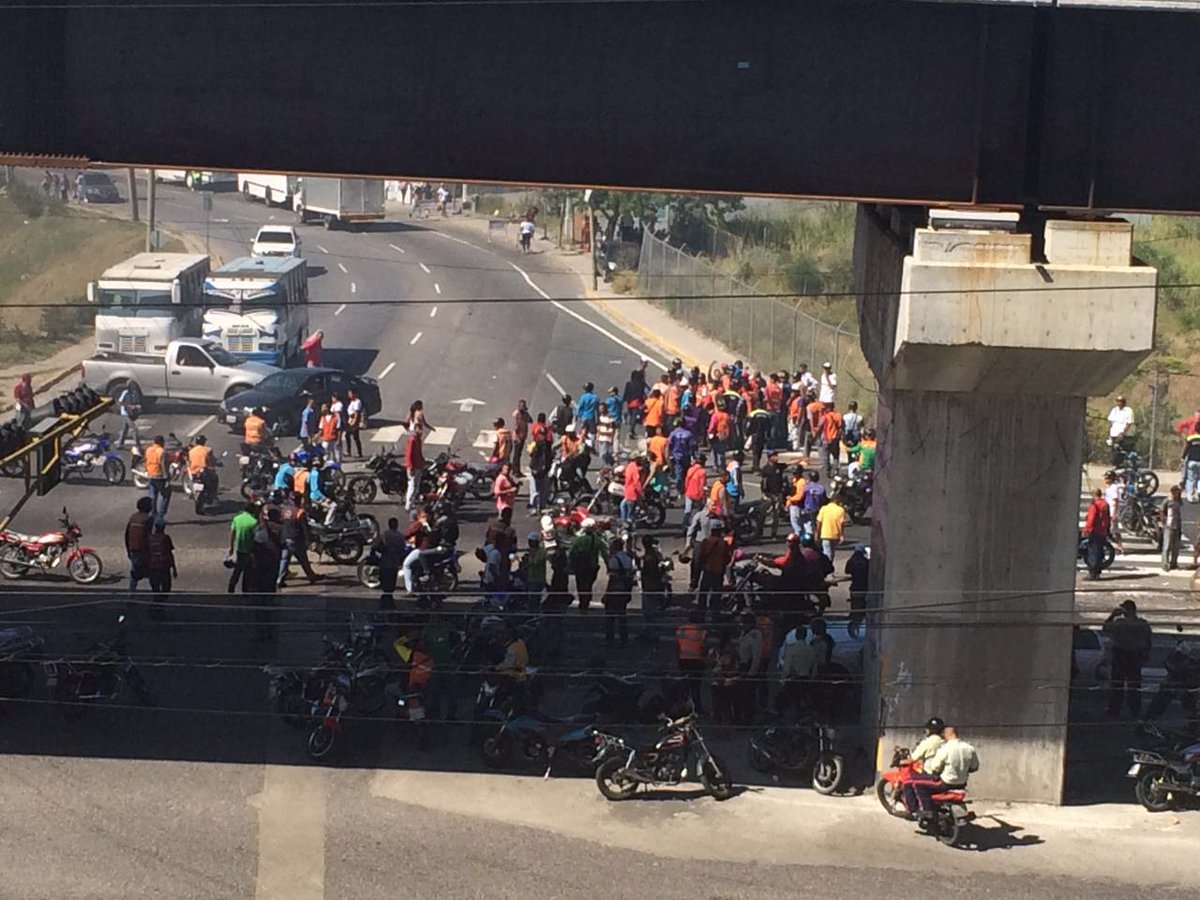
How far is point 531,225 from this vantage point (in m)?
63.0

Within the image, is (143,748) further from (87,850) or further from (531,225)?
(531,225)

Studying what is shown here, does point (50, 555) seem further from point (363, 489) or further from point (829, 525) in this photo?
point (829, 525)

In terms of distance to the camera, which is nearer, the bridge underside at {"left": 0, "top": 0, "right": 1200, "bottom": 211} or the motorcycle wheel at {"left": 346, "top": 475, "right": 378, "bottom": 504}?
the bridge underside at {"left": 0, "top": 0, "right": 1200, "bottom": 211}

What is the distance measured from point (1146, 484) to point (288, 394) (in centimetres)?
1612

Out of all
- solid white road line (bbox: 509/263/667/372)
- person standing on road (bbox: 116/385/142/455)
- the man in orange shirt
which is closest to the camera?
the man in orange shirt

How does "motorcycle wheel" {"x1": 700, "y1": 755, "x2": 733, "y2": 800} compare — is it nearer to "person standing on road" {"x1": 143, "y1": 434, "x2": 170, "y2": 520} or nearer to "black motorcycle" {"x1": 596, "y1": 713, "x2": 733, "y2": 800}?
"black motorcycle" {"x1": 596, "y1": 713, "x2": 733, "y2": 800}

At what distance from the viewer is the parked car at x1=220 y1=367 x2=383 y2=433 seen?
1433 inches

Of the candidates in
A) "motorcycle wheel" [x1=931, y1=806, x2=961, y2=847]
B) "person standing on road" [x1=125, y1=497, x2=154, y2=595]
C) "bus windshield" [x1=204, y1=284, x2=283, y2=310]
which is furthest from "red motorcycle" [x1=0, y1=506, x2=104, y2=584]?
"bus windshield" [x1=204, y1=284, x2=283, y2=310]

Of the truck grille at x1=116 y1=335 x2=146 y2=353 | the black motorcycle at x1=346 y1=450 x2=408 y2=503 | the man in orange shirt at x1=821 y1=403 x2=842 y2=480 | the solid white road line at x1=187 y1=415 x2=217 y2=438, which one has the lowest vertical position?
the black motorcycle at x1=346 y1=450 x2=408 y2=503

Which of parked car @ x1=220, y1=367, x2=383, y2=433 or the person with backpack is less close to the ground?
parked car @ x1=220, y1=367, x2=383, y2=433

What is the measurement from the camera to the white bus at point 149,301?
132 feet

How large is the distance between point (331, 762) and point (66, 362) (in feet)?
89.0

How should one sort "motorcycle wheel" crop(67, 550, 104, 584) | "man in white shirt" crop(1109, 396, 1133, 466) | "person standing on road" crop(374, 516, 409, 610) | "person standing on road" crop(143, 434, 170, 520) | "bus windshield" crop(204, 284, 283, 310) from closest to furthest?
1. "person standing on road" crop(374, 516, 409, 610)
2. "motorcycle wheel" crop(67, 550, 104, 584)
3. "person standing on road" crop(143, 434, 170, 520)
4. "man in white shirt" crop(1109, 396, 1133, 466)
5. "bus windshield" crop(204, 284, 283, 310)

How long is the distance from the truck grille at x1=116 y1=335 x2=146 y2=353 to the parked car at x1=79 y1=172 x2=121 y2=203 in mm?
31583
